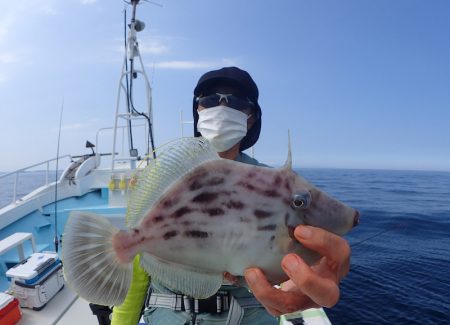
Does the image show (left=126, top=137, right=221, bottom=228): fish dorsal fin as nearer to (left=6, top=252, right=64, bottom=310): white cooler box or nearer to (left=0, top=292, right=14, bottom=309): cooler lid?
(left=0, top=292, right=14, bottom=309): cooler lid

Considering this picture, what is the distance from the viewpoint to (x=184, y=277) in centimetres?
130

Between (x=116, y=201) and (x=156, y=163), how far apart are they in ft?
23.6

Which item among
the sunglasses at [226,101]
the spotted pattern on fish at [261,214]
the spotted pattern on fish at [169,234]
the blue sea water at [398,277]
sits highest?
the sunglasses at [226,101]

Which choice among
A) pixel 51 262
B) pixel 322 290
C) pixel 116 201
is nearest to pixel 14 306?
pixel 51 262

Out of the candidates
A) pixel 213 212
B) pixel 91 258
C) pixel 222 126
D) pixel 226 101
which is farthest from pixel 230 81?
pixel 91 258

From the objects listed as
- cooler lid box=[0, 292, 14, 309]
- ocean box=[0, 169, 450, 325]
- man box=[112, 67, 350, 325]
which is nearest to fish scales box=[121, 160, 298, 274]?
man box=[112, 67, 350, 325]

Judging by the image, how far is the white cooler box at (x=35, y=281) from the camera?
3543 millimetres

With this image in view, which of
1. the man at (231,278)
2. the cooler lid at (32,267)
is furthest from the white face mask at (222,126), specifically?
the cooler lid at (32,267)

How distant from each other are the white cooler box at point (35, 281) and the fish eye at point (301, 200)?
3.74m

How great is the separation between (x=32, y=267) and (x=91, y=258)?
10.7 ft

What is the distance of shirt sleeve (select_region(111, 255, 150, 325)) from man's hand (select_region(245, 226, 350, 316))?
101 centimetres

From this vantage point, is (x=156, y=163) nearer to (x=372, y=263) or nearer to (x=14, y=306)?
(x=14, y=306)

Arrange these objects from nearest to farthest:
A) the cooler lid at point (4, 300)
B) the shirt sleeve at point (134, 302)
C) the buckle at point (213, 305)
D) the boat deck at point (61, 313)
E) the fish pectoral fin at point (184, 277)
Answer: the fish pectoral fin at point (184, 277)
the buckle at point (213, 305)
the shirt sleeve at point (134, 302)
the cooler lid at point (4, 300)
the boat deck at point (61, 313)

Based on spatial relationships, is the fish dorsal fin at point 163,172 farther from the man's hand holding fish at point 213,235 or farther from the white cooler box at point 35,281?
the white cooler box at point 35,281
